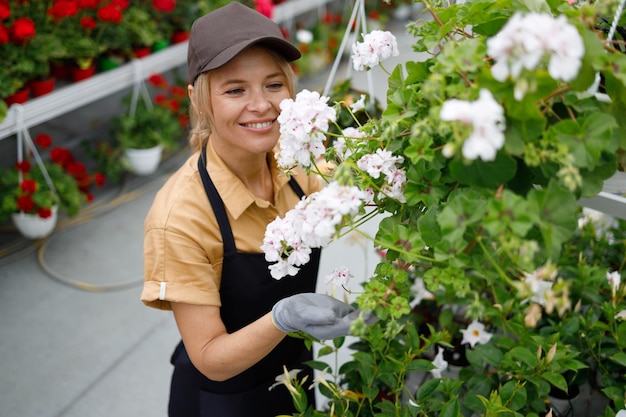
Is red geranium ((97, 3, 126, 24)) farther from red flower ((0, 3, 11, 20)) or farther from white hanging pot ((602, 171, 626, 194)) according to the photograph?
white hanging pot ((602, 171, 626, 194))

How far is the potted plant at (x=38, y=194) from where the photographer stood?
8.22 feet

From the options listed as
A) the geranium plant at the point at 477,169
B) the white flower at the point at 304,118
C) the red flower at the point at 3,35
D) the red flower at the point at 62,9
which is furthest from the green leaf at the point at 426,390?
the red flower at the point at 62,9

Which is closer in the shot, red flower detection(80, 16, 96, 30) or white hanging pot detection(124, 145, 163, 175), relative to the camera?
red flower detection(80, 16, 96, 30)

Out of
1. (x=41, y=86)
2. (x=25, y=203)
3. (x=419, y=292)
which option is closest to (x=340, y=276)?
(x=419, y=292)

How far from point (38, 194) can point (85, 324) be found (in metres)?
0.60

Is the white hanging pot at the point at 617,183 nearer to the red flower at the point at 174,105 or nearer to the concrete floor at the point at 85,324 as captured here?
the concrete floor at the point at 85,324

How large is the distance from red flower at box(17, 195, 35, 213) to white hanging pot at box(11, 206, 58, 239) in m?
0.06

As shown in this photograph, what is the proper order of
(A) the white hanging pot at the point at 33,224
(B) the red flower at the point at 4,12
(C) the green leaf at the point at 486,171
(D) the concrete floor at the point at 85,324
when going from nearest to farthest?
(C) the green leaf at the point at 486,171, (D) the concrete floor at the point at 85,324, (B) the red flower at the point at 4,12, (A) the white hanging pot at the point at 33,224

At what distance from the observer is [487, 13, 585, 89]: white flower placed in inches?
19.9

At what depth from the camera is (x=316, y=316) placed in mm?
907

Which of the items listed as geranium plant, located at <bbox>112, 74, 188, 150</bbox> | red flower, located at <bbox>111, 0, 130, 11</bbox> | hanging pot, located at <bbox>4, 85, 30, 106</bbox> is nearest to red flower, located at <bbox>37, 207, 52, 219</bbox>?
hanging pot, located at <bbox>4, 85, 30, 106</bbox>

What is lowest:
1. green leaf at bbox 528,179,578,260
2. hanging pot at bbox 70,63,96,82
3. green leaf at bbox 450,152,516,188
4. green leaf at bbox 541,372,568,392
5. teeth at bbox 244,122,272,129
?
hanging pot at bbox 70,63,96,82

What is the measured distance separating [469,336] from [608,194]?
0.47 metres

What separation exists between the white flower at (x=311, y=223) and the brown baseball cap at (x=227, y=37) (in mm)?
395
